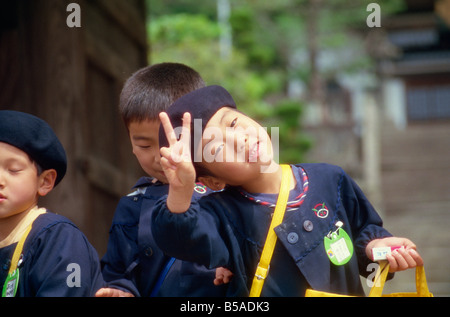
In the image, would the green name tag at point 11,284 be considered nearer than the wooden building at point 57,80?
Yes

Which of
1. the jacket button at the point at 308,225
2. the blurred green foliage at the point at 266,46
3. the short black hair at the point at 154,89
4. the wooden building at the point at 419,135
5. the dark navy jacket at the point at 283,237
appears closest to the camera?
the dark navy jacket at the point at 283,237

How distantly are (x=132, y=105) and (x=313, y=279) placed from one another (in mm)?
948

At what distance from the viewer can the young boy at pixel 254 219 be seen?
2.03 meters

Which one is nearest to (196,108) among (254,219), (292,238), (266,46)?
(254,219)

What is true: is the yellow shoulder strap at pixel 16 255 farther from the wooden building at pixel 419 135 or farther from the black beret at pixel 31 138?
the wooden building at pixel 419 135

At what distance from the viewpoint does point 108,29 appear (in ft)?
16.2

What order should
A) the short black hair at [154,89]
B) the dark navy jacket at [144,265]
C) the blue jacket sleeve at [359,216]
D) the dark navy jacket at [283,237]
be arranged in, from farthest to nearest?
the short black hair at [154,89]
the dark navy jacket at [144,265]
the blue jacket sleeve at [359,216]
the dark navy jacket at [283,237]

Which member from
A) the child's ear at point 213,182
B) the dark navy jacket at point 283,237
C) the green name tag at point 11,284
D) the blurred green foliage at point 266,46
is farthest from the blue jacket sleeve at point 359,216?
the blurred green foliage at point 266,46

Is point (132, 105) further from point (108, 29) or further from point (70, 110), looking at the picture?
point (108, 29)

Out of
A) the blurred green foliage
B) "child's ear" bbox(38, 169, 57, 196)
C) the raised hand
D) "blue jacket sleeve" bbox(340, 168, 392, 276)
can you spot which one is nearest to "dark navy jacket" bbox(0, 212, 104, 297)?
"child's ear" bbox(38, 169, 57, 196)

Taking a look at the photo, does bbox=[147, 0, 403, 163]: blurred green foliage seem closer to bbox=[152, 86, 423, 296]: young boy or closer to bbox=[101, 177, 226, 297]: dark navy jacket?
bbox=[101, 177, 226, 297]: dark navy jacket

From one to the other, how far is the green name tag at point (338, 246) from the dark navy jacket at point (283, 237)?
0.02 metres

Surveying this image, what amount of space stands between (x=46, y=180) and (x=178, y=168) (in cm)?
67

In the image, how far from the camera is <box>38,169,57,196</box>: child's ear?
90.5 inches
